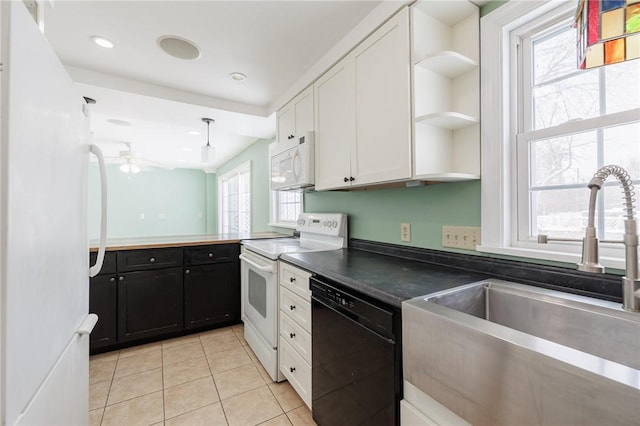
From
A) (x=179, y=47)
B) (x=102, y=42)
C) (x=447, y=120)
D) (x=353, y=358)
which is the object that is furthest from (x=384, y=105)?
(x=102, y=42)

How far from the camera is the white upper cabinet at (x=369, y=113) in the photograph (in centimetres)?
138

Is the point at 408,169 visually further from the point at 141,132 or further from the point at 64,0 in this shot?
the point at 141,132

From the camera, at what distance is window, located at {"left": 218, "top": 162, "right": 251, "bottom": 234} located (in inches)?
196

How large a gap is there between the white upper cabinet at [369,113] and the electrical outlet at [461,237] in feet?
1.36

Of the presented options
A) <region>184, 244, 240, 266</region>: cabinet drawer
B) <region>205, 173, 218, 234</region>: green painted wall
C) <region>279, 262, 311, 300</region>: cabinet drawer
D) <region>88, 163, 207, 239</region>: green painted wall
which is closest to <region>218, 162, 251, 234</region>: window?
<region>205, 173, 218, 234</region>: green painted wall

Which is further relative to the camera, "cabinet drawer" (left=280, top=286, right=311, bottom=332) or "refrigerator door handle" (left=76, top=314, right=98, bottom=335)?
"cabinet drawer" (left=280, top=286, right=311, bottom=332)

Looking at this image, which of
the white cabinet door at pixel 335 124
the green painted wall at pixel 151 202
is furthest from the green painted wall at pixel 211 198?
the white cabinet door at pixel 335 124

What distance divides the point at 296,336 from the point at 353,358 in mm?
616

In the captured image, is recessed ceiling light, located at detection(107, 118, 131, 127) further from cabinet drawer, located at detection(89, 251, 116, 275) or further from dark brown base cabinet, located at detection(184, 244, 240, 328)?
dark brown base cabinet, located at detection(184, 244, 240, 328)

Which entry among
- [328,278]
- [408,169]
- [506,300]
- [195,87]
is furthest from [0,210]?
[195,87]

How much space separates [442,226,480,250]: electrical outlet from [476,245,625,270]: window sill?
51 millimetres

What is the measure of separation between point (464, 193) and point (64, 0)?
96.0 inches

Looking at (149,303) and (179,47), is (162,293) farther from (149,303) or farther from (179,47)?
(179,47)

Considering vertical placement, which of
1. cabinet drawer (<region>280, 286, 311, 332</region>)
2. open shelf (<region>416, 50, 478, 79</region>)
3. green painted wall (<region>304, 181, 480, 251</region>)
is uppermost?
open shelf (<region>416, 50, 478, 79</region>)
